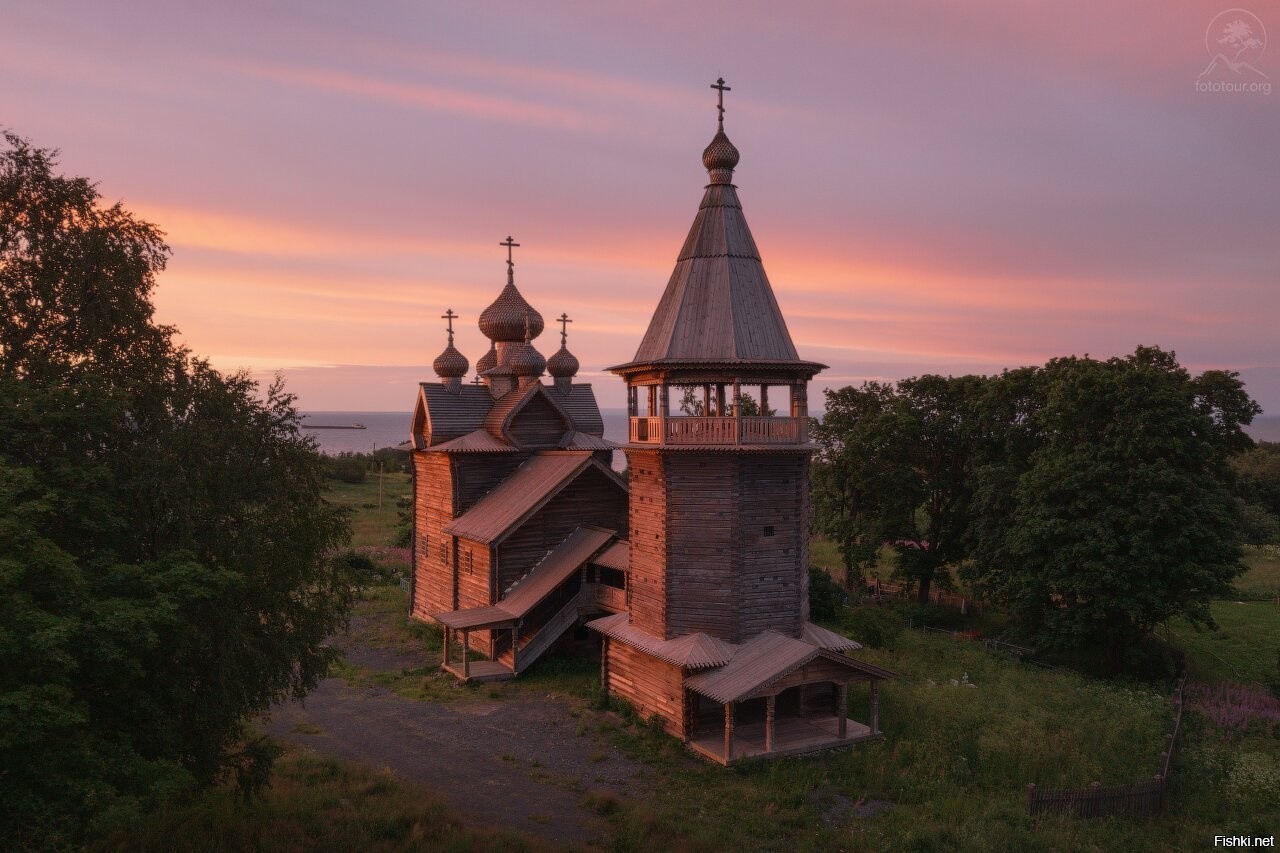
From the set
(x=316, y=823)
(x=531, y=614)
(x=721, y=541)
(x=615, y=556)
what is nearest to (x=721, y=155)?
(x=721, y=541)

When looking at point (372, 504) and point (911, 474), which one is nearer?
point (911, 474)

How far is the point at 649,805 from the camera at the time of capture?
17.7m

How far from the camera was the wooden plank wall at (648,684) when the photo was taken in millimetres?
21516

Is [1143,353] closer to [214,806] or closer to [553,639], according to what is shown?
[553,639]

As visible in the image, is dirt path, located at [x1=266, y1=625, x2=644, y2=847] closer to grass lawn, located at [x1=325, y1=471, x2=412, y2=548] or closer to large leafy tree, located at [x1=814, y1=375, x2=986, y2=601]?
large leafy tree, located at [x1=814, y1=375, x2=986, y2=601]

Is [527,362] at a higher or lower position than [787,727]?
higher

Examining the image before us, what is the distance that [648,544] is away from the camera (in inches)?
886

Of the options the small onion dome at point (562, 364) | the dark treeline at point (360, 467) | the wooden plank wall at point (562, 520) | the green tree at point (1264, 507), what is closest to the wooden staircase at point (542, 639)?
the wooden plank wall at point (562, 520)

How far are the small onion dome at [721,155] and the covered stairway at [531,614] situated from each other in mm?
13496

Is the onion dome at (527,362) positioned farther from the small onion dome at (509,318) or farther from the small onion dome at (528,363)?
the small onion dome at (509,318)

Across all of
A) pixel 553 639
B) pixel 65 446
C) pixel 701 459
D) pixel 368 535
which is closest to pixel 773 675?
pixel 701 459

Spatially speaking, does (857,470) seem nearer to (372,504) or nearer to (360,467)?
(372,504)

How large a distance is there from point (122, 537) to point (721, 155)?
17.8m

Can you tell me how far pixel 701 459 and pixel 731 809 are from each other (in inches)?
339
